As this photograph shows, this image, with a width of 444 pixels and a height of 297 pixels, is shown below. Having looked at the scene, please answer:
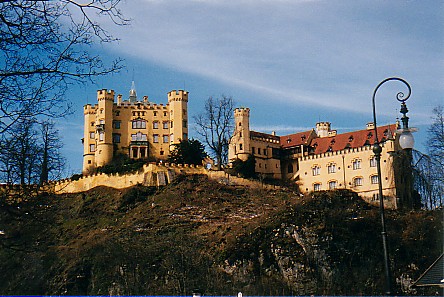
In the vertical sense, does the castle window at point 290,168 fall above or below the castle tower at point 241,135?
below

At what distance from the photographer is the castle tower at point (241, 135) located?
6358cm

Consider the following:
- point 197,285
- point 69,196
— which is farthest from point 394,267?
point 69,196

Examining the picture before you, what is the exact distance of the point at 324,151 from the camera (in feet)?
209

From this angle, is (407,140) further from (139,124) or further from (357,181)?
(139,124)

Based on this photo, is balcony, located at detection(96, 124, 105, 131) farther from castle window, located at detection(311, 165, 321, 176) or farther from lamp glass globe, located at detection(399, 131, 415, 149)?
lamp glass globe, located at detection(399, 131, 415, 149)

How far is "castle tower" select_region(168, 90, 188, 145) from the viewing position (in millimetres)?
65188

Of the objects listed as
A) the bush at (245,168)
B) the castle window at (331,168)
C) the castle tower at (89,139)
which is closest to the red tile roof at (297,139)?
Result: the castle window at (331,168)

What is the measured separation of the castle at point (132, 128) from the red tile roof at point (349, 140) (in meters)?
14.9

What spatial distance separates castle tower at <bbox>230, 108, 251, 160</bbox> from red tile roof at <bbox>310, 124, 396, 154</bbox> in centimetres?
769

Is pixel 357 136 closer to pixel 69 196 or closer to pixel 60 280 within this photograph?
pixel 69 196

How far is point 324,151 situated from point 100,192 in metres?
23.9

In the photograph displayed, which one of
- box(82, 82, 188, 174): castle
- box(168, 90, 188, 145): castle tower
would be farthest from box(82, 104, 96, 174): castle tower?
box(168, 90, 188, 145): castle tower

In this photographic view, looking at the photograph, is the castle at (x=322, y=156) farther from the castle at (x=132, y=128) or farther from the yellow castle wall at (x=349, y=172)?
the castle at (x=132, y=128)

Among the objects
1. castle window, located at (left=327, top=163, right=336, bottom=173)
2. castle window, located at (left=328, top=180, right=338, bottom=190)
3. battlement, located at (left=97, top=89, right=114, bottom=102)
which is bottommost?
castle window, located at (left=328, top=180, right=338, bottom=190)
